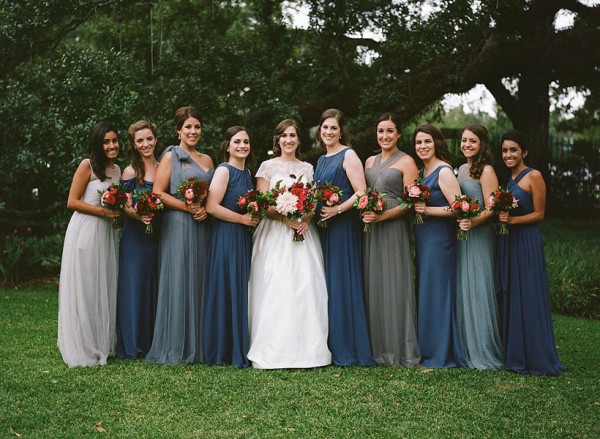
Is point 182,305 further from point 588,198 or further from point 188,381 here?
point 588,198

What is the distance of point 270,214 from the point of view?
716 cm

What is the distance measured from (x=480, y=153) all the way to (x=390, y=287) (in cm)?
178

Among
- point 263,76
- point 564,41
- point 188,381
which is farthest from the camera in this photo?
point 564,41

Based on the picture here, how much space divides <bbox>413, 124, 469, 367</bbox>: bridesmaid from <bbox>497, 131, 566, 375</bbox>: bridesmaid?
0.53 meters

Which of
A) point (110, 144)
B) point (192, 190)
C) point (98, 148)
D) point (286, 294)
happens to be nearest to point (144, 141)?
point (110, 144)

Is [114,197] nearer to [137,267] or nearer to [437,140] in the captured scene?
[137,267]

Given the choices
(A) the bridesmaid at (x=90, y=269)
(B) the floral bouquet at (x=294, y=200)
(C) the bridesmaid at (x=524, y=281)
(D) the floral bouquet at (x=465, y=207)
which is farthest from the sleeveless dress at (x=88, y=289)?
(C) the bridesmaid at (x=524, y=281)

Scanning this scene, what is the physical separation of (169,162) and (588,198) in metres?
18.2

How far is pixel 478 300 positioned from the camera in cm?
709

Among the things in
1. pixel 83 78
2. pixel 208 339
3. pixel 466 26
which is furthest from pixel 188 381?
pixel 466 26

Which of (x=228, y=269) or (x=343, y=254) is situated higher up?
(x=343, y=254)

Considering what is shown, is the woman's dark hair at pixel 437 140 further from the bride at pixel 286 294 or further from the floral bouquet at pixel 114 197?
the floral bouquet at pixel 114 197

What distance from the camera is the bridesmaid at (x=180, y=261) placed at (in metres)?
7.13

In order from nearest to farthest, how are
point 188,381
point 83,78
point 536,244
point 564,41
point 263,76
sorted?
point 188,381, point 536,244, point 83,78, point 263,76, point 564,41
